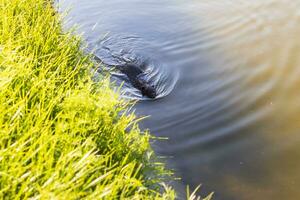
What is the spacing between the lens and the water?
3.83m

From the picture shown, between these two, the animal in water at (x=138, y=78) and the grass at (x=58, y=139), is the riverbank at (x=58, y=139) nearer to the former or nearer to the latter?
the grass at (x=58, y=139)

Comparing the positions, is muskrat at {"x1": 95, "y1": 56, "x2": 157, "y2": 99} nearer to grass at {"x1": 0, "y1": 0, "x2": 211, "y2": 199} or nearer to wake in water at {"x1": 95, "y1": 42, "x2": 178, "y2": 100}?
wake in water at {"x1": 95, "y1": 42, "x2": 178, "y2": 100}

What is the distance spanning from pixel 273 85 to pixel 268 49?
1013 mm

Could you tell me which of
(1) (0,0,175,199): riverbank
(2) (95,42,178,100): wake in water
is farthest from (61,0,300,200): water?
(1) (0,0,175,199): riverbank

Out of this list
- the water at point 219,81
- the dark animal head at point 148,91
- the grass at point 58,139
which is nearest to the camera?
the grass at point 58,139

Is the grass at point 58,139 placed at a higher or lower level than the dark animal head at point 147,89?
higher

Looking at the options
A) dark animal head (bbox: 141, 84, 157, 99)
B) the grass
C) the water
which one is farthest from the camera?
dark animal head (bbox: 141, 84, 157, 99)

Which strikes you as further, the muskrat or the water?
the muskrat

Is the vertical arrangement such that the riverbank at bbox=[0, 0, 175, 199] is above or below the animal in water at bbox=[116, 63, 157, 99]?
above

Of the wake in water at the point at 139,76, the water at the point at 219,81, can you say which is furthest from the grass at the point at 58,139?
the wake in water at the point at 139,76

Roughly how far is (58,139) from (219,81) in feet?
10.3

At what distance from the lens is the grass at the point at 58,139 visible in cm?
215

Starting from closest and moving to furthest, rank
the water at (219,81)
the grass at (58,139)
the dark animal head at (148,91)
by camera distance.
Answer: the grass at (58,139) → the water at (219,81) → the dark animal head at (148,91)

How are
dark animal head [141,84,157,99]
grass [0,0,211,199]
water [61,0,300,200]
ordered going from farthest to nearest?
dark animal head [141,84,157,99], water [61,0,300,200], grass [0,0,211,199]
